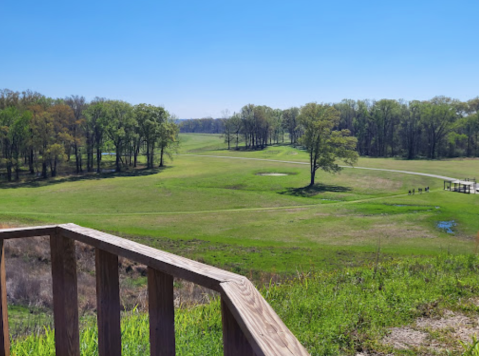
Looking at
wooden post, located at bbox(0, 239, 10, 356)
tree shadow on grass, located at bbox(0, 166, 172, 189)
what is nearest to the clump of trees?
tree shadow on grass, located at bbox(0, 166, 172, 189)

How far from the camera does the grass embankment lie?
4.33 metres

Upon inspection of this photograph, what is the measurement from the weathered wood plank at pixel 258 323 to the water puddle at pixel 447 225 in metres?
31.9

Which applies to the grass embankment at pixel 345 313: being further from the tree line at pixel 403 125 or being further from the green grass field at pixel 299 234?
the tree line at pixel 403 125

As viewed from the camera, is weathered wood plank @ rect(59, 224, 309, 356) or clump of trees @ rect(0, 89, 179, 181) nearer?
weathered wood plank @ rect(59, 224, 309, 356)

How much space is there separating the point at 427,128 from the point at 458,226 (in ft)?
237

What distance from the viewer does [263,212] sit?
39.2m

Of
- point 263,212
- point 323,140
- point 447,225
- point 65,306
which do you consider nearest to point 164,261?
point 65,306

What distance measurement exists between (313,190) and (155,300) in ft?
167

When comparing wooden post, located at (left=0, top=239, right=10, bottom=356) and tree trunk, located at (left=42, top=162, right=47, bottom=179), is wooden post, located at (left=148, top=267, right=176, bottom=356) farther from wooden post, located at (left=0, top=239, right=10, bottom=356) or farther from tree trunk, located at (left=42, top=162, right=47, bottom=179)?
tree trunk, located at (left=42, top=162, right=47, bottom=179)

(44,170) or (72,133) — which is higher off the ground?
(72,133)

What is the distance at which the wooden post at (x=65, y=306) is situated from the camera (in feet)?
9.24

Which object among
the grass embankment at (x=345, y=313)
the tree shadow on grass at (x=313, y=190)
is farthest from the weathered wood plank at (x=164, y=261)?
the tree shadow on grass at (x=313, y=190)

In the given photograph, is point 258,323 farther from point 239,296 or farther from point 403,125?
point 403,125

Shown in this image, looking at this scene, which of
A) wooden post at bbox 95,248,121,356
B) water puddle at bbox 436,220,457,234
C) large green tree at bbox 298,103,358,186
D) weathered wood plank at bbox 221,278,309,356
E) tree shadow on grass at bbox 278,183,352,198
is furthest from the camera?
large green tree at bbox 298,103,358,186
